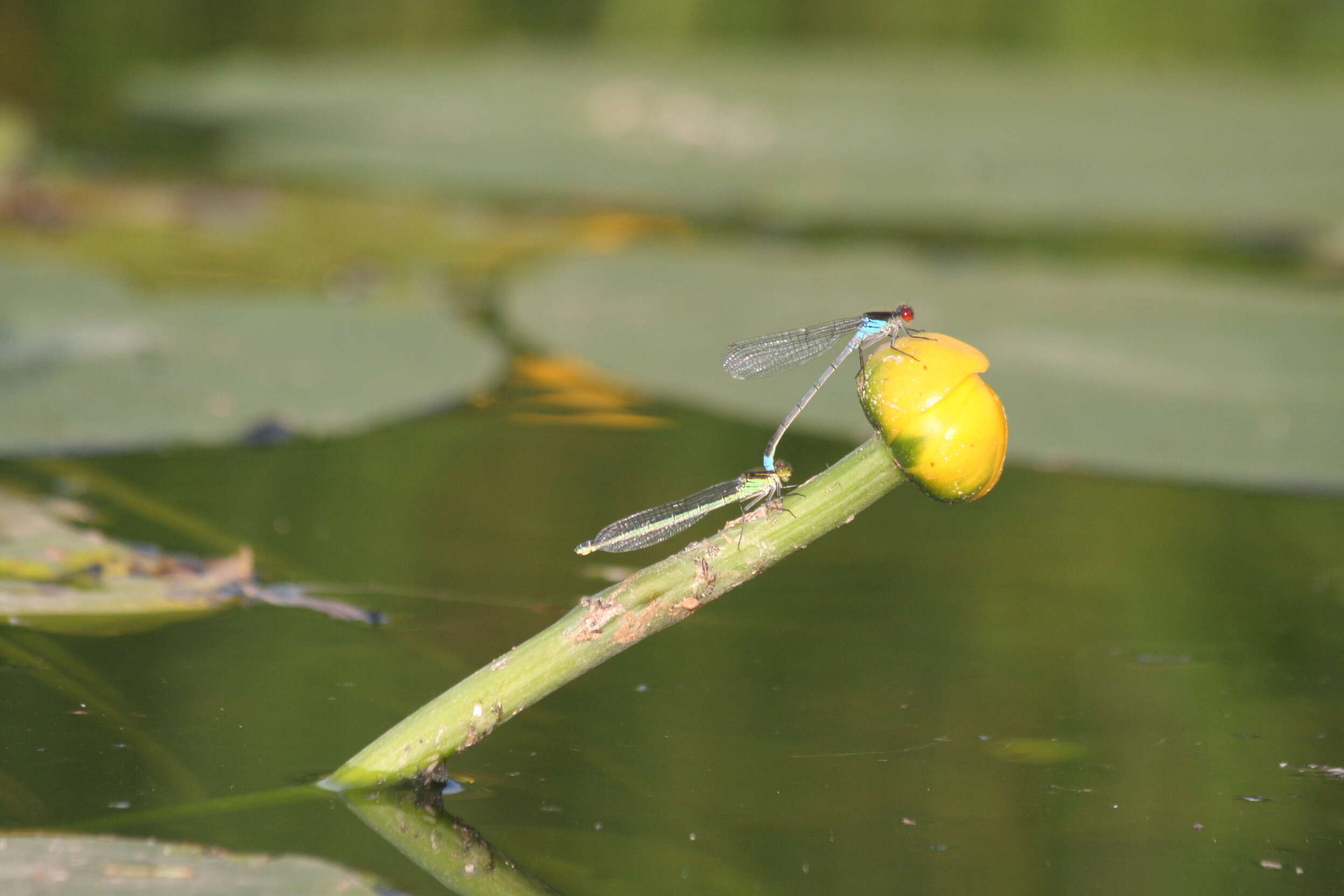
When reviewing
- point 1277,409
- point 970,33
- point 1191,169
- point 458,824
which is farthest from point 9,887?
point 970,33

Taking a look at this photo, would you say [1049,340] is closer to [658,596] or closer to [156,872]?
[658,596]

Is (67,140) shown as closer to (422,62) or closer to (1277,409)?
(422,62)

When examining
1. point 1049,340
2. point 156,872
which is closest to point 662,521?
point 156,872

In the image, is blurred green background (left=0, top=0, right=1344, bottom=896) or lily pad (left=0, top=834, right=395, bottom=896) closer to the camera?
lily pad (left=0, top=834, right=395, bottom=896)

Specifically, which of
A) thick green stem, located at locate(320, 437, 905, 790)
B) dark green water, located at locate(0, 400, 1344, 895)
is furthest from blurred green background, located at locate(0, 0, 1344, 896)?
thick green stem, located at locate(320, 437, 905, 790)

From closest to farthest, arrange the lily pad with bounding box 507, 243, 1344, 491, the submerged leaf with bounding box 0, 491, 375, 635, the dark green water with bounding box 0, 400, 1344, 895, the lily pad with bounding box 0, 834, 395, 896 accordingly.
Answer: the lily pad with bounding box 0, 834, 395, 896
the dark green water with bounding box 0, 400, 1344, 895
the submerged leaf with bounding box 0, 491, 375, 635
the lily pad with bounding box 507, 243, 1344, 491

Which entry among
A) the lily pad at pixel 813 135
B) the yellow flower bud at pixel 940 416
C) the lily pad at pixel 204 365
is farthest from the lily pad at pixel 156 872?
the lily pad at pixel 813 135

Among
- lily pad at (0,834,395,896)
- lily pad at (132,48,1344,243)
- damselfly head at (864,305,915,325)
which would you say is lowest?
lily pad at (0,834,395,896)

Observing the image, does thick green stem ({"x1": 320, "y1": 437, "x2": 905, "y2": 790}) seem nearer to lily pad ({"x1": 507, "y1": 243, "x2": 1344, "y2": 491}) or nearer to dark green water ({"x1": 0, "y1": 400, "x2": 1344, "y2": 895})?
dark green water ({"x1": 0, "y1": 400, "x2": 1344, "y2": 895})
